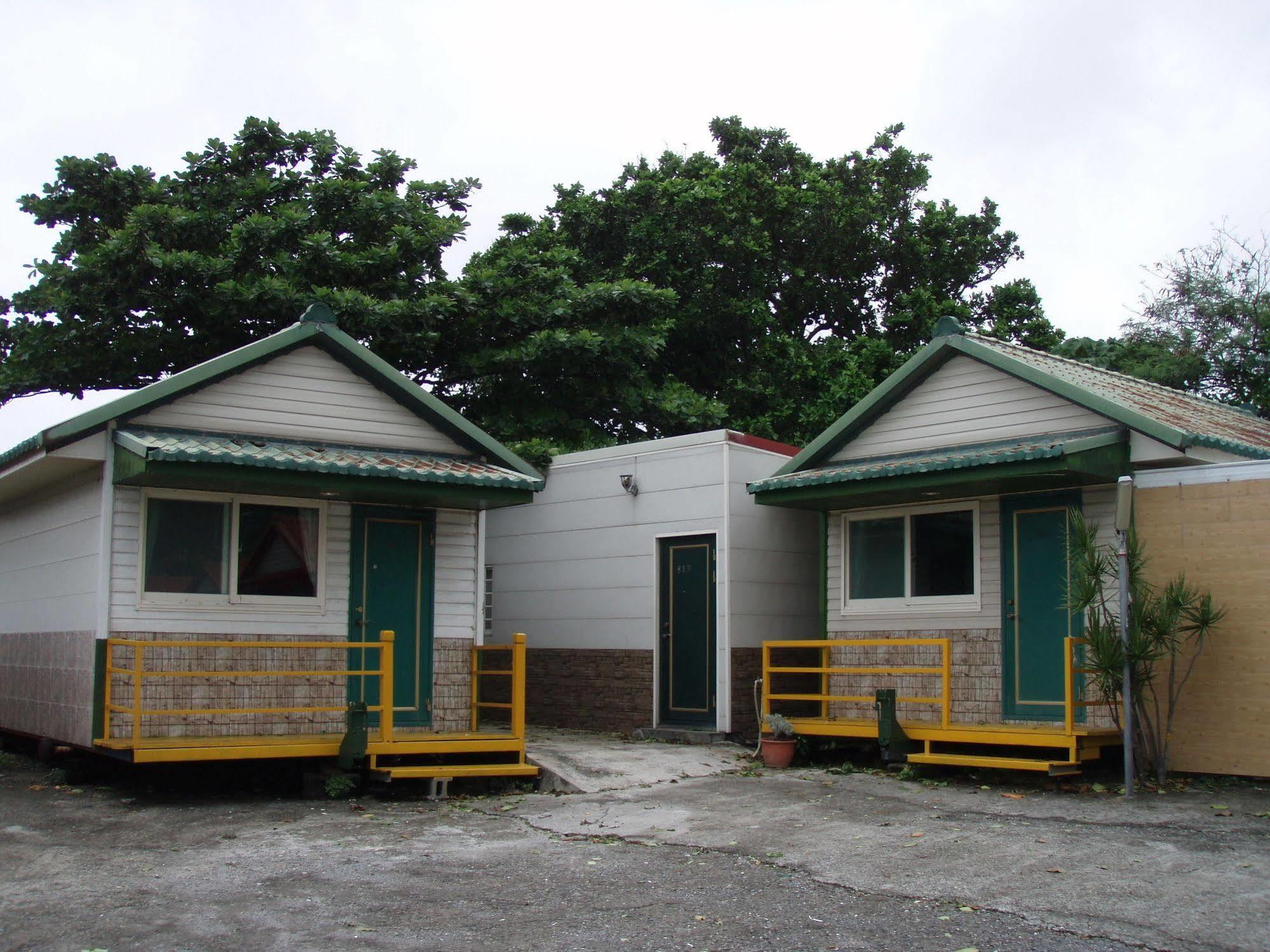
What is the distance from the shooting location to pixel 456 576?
42.5ft

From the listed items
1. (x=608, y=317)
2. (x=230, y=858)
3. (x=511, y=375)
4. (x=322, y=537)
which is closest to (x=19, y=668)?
(x=322, y=537)

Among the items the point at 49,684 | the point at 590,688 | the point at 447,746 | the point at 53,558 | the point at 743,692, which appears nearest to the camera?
the point at 447,746

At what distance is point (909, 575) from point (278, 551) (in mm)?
6152

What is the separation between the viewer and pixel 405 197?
76.4 feet

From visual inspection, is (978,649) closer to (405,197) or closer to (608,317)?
(608,317)

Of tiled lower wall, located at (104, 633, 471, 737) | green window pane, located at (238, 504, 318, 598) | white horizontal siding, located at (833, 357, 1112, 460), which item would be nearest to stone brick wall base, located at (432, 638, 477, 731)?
tiled lower wall, located at (104, 633, 471, 737)

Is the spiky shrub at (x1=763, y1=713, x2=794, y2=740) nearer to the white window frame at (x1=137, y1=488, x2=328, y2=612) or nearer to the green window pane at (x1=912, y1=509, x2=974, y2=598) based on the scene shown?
the green window pane at (x1=912, y1=509, x2=974, y2=598)

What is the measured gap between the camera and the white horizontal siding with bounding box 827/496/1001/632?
12.8 metres

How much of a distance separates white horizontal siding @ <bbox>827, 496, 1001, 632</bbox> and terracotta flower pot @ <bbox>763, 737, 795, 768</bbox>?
58.1 inches

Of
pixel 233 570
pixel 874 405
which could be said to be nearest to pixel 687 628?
pixel 874 405

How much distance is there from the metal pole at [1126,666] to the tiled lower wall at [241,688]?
19.9 ft

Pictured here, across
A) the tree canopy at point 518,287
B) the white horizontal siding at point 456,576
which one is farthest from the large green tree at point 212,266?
the white horizontal siding at point 456,576

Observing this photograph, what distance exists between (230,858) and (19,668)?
20.4ft

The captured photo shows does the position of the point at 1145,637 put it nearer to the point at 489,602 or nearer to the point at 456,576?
the point at 456,576
